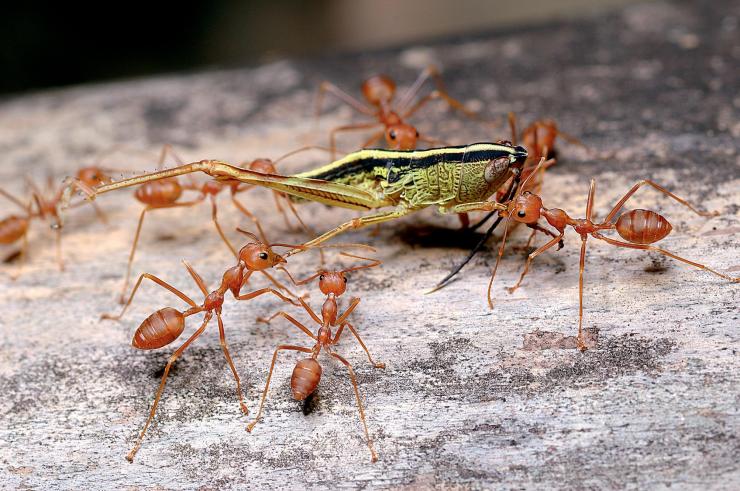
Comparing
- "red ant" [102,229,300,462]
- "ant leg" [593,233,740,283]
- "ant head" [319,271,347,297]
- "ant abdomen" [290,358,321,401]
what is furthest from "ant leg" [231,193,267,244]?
"ant leg" [593,233,740,283]

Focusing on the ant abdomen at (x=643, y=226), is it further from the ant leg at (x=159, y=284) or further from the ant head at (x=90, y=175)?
the ant head at (x=90, y=175)

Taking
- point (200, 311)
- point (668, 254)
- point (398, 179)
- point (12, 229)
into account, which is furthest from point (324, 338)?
point (12, 229)

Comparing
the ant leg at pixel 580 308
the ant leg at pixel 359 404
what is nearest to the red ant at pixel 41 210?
the ant leg at pixel 359 404

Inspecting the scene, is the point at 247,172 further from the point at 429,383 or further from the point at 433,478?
the point at 433,478

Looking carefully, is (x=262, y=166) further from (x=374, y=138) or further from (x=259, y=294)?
(x=259, y=294)

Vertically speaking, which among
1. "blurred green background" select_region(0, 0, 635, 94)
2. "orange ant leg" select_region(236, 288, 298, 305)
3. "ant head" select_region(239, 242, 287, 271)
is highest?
"blurred green background" select_region(0, 0, 635, 94)

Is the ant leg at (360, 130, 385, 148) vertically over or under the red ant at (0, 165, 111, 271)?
over

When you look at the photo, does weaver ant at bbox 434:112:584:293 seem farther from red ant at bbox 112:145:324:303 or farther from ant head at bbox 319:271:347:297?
red ant at bbox 112:145:324:303
